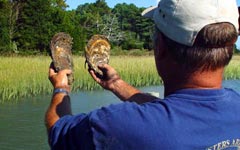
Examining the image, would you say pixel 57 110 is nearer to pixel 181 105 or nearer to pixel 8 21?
pixel 181 105

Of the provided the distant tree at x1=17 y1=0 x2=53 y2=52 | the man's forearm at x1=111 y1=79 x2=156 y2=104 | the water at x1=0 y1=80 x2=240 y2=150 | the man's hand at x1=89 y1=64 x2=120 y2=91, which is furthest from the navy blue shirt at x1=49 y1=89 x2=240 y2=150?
the distant tree at x1=17 y1=0 x2=53 y2=52

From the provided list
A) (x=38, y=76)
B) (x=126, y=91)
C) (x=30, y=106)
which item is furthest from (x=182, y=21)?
(x=38, y=76)

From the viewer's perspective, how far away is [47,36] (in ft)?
105

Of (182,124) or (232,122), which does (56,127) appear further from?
(232,122)

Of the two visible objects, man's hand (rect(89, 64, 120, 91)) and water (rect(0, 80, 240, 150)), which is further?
water (rect(0, 80, 240, 150))

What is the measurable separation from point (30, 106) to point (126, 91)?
926cm

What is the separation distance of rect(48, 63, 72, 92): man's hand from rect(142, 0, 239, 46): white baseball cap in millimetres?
393

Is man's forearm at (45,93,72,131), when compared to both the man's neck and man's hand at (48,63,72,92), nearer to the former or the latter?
man's hand at (48,63,72,92)

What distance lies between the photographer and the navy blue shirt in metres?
1.33

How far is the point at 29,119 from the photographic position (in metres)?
9.75

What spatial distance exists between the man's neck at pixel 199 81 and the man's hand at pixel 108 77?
75 cm

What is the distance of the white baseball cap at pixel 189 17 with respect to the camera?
4.58 feet

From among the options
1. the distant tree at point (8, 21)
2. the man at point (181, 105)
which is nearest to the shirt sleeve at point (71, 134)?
the man at point (181, 105)

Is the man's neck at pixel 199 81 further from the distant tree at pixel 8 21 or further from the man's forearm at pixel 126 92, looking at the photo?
the distant tree at pixel 8 21
